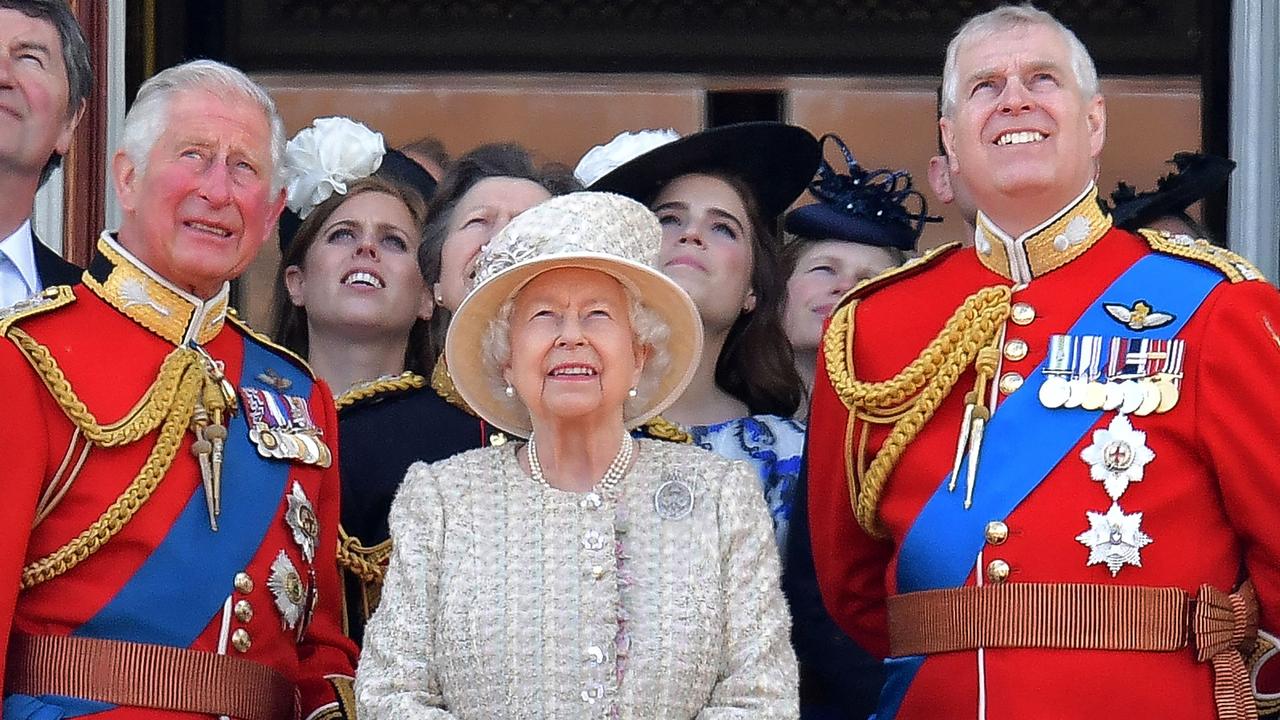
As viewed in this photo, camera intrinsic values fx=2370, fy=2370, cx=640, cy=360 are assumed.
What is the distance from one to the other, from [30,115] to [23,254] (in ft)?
0.83

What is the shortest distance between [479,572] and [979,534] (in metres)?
0.78

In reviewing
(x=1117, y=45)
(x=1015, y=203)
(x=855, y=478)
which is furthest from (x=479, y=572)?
(x=1117, y=45)

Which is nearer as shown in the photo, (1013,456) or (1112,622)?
(1112,622)

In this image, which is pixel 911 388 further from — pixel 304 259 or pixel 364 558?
pixel 304 259

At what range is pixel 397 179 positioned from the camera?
495 centimetres

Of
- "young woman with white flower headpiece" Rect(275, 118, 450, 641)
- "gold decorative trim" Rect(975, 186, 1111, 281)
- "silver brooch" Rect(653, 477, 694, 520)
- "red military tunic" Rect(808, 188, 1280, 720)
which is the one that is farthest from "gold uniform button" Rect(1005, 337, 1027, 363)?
"young woman with white flower headpiece" Rect(275, 118, 450, 641)

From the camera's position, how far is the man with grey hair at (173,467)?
11.4 ft

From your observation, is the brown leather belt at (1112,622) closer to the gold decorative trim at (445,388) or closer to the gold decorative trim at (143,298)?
the gold decorative trim at (445,388)

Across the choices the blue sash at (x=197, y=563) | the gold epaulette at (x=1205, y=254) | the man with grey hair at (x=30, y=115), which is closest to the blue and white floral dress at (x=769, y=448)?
the gold epaulette at (x=1205, y=254)

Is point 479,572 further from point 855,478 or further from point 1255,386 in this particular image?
point 1255,386

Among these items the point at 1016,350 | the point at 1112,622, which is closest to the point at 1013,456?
the point at 1016,350

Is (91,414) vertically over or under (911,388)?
under

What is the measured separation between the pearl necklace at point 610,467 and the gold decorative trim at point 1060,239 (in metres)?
0.72

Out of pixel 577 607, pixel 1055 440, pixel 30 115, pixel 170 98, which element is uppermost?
pixel 30 115
